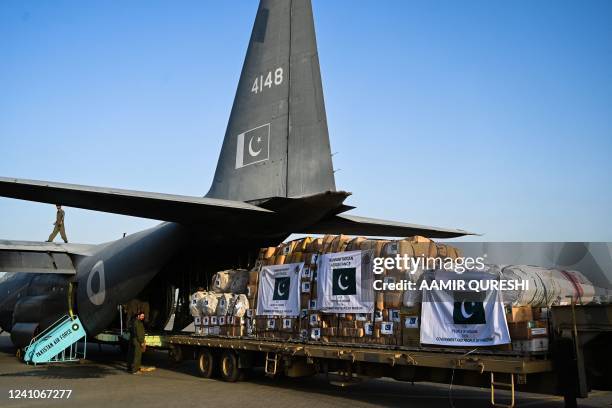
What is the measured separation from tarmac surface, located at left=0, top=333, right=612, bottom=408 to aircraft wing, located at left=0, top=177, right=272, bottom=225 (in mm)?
3511

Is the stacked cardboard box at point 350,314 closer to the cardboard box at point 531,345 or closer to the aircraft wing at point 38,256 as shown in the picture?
the cardboard box at point 531,345

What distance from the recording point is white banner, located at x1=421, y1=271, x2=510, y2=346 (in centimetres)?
761

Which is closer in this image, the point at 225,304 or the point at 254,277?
the point at 254,277

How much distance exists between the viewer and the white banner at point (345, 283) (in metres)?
9.35

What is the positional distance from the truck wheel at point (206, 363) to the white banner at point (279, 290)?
6.03ft

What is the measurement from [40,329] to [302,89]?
12.6 metres

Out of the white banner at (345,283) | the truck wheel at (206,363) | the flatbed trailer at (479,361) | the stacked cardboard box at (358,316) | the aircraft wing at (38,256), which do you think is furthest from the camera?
the aircraft wing at (38,256)

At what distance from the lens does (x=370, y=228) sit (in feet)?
44.5

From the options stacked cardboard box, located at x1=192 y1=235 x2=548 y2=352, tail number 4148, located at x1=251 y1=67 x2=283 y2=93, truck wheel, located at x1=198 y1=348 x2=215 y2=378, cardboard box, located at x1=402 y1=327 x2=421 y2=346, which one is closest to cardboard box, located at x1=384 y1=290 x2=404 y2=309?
stacked cardboard box, located at x1=192 y1=235 x2=548 y2=352

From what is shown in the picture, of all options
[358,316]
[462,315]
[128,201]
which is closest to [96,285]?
[128,201]

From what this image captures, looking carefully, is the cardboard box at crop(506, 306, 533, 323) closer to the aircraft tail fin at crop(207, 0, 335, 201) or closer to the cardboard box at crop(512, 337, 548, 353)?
the cardboard box at crop(512, 337, 548, 353)

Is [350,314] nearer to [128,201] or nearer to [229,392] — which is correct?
[229,392]

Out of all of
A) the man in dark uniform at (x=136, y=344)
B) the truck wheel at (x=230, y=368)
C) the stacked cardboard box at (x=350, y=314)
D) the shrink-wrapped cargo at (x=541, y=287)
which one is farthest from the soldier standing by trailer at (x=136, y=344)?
the shrink-wrapped cargo at (x=541, y=287)

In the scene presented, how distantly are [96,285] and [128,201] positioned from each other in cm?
652
